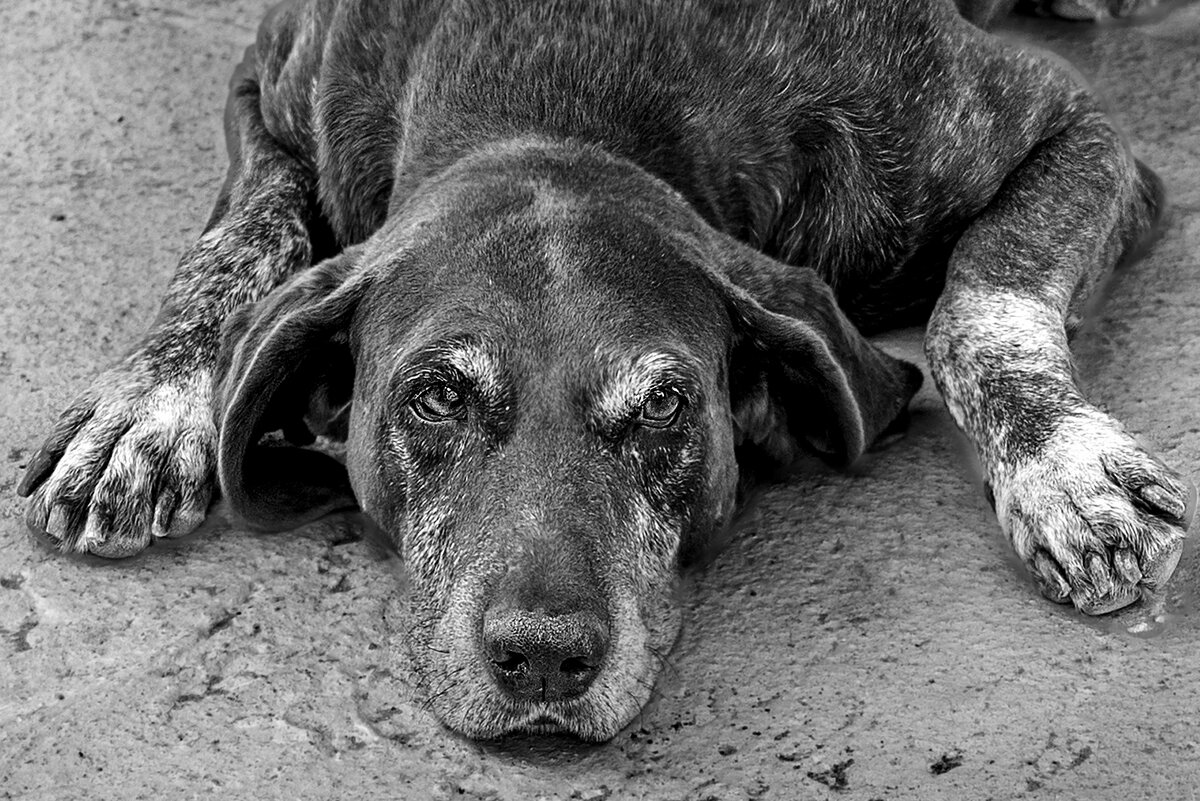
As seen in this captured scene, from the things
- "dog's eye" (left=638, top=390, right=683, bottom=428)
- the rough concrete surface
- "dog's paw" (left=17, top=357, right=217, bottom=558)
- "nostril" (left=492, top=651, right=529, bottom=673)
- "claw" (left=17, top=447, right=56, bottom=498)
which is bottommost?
"claw" (left=17, top=447, right=56, bottom=498)

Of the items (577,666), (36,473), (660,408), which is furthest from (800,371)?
(36,473)

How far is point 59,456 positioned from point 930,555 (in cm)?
219

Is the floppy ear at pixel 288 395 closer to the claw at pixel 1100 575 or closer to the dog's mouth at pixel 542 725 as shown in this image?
the dog's mouth at pixel 542 725

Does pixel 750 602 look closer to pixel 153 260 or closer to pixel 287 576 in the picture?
pixel 287 576

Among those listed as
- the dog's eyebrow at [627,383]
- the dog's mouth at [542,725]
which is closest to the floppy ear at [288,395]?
the dog's eyebrow at [627,383]

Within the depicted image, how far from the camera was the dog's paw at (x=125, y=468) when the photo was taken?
13.2 ft

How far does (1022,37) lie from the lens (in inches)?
263

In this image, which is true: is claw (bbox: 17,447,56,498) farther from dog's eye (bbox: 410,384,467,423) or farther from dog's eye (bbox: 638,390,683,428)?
dog's eye (bbox: 638,390,683,428)

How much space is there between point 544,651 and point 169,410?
158cm

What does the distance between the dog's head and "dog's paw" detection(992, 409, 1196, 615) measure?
0.42 m

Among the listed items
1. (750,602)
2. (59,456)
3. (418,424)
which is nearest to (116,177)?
(59,456)

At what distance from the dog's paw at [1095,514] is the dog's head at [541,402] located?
1.37 ft

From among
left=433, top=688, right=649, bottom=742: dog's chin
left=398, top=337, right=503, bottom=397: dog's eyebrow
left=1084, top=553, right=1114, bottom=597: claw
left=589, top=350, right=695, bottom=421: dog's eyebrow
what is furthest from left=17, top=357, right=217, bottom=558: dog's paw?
left=1084, top=553, right=1114, bottom=597: claw

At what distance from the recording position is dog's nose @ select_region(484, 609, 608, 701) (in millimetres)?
3137
